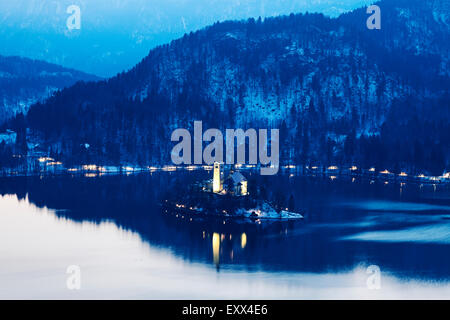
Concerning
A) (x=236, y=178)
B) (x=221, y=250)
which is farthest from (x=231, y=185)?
(x=221, y=250)

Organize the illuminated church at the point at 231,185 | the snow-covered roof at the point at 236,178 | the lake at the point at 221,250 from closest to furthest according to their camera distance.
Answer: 1. the lake at the point at 221,250
2. the illuminated church at the point at 231,185
3. the snow-covered roof at the point at 236,178

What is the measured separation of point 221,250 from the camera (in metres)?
102

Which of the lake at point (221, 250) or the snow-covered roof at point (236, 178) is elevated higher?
the snow-covered roof at point (236, 178)

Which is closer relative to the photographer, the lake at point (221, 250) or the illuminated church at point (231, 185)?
the lake at point (221, 250)

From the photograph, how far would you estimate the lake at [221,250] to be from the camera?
8181 cm

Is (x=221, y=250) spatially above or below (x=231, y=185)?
below

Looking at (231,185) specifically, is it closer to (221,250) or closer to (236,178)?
(236,178)

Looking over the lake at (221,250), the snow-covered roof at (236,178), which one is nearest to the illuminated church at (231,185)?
the snow-covered roof at (236,178)

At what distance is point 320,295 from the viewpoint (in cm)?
7869

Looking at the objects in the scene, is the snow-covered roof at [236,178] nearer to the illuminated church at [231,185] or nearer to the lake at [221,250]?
the illuminated church at [231,185]

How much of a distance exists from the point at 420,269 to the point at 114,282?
3644cm

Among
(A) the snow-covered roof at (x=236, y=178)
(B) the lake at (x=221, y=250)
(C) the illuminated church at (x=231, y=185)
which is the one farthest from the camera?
(A) the snow-covered roof at (x=236, y=178)
